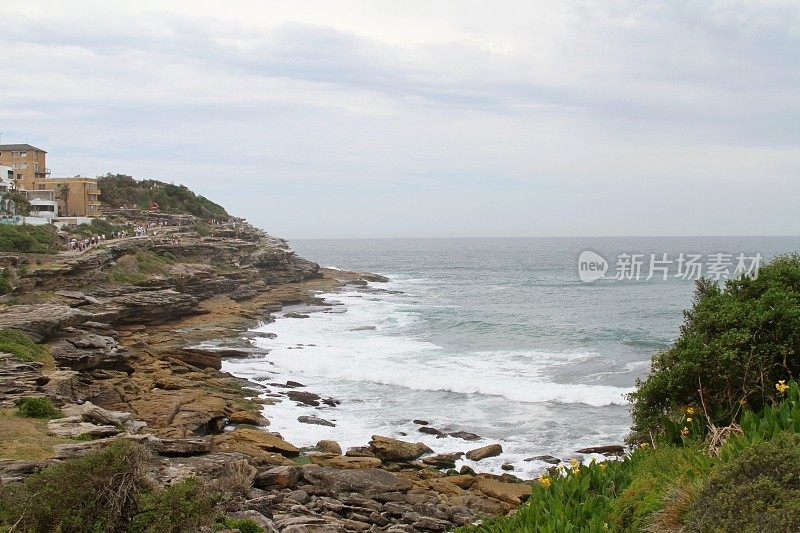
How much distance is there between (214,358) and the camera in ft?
98.8

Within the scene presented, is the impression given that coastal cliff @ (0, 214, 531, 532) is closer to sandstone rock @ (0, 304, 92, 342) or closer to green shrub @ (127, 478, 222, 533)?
sandstone rock @ (0, 304, 92, 342)

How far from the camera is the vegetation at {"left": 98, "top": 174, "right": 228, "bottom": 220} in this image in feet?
254

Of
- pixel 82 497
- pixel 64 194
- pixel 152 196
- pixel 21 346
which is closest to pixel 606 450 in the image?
pixel 82 497

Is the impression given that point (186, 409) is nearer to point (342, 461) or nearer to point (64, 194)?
point (342, 461)

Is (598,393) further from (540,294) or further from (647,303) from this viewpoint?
(540,294)

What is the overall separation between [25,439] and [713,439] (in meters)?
13.6

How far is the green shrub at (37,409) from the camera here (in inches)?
666

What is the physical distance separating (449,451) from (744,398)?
1228 cm

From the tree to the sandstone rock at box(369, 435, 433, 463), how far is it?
5711 cm

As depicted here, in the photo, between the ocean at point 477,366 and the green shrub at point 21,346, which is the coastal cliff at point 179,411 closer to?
the green shrub at point 21,346

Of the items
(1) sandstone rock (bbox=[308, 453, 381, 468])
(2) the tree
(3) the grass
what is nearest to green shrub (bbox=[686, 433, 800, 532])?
(3) the grass

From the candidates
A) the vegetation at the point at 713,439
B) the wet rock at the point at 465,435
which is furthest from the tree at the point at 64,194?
the vegetation at the point at 713,439

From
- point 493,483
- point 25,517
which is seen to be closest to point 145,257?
point 493,483

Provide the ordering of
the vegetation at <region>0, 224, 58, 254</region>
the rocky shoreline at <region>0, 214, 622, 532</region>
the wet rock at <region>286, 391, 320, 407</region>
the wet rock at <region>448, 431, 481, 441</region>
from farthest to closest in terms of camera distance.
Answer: the vegetation at <region>0, 224, 58, 254</region> → the wet rock at <region>286, 391, 320, 407</region> → the wet rock at <region>448, 431, 481, 441</region> → the rocky shoreline at <region>0, 214, 622, 532</region>
